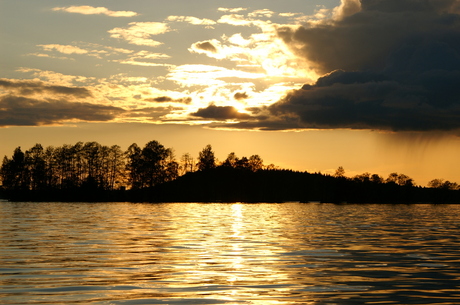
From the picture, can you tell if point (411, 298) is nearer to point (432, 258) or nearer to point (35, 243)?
point (432, 258)

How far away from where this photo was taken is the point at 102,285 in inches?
939

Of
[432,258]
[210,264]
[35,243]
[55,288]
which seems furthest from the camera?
[35,243]

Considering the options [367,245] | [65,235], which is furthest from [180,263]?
[65,235]

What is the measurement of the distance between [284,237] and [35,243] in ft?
69.9

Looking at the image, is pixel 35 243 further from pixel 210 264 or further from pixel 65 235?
pixel 210 264

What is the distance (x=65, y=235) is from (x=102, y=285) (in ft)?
93.2

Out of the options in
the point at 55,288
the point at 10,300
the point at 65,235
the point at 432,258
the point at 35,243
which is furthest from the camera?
the point at 65,235

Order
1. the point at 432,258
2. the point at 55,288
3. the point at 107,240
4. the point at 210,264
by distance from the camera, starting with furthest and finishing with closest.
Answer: the point at 107,240
the point at 432,258
the point at 210,264
the point at 55,288

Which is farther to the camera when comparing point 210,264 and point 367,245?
point 367,245

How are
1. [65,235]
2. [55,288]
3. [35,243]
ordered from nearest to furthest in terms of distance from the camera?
[55,288], [35,243], [65,235]

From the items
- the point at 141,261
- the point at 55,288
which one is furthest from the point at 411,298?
the point at 141,261

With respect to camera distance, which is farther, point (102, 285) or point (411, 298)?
point (102, 285)

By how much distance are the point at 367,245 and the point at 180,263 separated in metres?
18.2

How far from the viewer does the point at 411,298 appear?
21406mm
